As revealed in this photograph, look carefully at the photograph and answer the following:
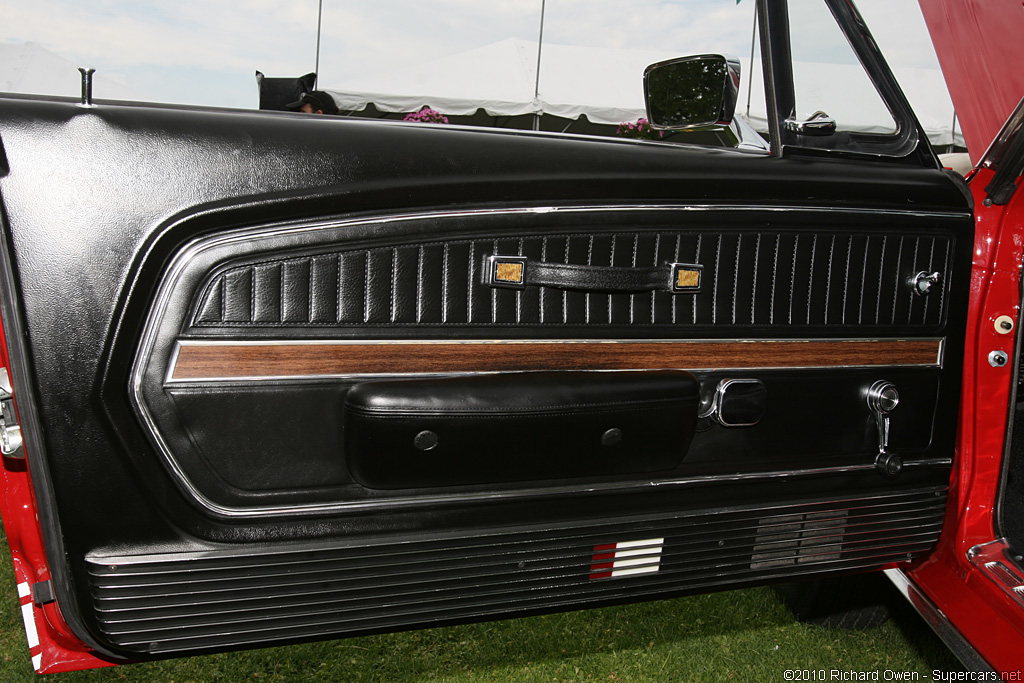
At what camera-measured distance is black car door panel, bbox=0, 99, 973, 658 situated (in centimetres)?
122

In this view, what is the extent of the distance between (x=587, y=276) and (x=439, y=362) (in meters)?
0.31

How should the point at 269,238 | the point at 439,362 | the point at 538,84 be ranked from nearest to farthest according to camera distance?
the point at 269,238 < the point at 439,362 < the point at 538,84

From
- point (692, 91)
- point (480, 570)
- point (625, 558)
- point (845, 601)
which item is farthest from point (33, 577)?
point (845, 601)

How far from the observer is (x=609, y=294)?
1470mm

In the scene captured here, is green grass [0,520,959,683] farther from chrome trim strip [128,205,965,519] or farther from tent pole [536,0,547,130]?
tent pole [536,0,547,130]

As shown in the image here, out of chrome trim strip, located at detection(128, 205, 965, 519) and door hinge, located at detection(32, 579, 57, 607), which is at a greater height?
chrome trim strip, located at detection(128, 205, 965, 519)

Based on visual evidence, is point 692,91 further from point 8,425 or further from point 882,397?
point 8,425

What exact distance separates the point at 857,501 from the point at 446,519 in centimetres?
92

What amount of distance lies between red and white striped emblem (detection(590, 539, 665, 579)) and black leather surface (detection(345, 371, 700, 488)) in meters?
0.15

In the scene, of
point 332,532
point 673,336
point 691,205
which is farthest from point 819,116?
point 332,532

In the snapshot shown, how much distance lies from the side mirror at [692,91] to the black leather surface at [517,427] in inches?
26.1

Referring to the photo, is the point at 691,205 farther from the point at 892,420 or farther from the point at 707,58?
the point at 892,420

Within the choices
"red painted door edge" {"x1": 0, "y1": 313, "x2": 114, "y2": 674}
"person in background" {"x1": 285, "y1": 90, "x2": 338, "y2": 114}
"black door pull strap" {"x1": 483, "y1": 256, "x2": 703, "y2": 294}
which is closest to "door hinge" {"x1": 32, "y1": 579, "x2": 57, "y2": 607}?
"red painted door edge" {"x1": 0, "y1": 313, "x2": 114, "y2": 674}

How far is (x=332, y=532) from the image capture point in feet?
4.51
